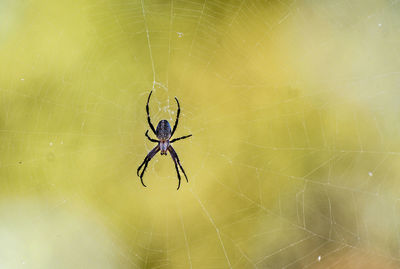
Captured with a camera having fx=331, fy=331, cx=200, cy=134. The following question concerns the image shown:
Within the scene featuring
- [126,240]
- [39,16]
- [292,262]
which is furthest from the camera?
[126,240]

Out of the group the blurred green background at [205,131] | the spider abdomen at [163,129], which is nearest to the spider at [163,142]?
the spider abdomen at [163,129]

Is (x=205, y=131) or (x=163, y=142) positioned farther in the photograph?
(x=205, y=131)

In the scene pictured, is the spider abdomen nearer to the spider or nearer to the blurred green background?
the spider

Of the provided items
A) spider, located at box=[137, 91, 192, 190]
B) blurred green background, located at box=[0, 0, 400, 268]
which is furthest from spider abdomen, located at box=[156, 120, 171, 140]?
blurred green background, located at box=[0, 0, 400, 268]

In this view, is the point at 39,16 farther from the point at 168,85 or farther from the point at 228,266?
the point at 228,266

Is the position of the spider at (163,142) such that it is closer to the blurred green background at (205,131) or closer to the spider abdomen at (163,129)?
the spider abdomen at (163,129)

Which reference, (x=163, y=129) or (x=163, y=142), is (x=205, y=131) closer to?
(x=163, y=142)

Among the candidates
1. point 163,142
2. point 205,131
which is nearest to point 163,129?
point 163,142

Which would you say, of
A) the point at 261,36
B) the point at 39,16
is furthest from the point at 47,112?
the point at 261,36
